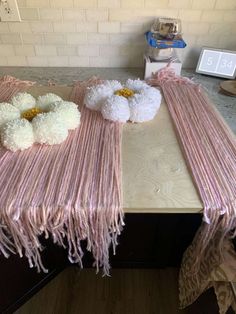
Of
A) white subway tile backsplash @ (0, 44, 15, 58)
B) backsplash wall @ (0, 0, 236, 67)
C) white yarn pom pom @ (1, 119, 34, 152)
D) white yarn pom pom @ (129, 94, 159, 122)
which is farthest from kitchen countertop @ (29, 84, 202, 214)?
white subway tile backsplash @ (0, 44, 15, 58)

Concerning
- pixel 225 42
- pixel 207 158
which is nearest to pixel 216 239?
pixel 207 158

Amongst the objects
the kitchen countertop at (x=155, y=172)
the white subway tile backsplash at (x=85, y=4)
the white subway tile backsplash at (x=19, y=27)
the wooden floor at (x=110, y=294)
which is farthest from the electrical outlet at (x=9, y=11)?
the wooden floor at (x=110, y=294)

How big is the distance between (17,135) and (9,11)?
74cm

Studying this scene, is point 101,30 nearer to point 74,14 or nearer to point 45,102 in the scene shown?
point 74,14

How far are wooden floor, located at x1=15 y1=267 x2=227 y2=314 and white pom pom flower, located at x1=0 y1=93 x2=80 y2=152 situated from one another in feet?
2.52

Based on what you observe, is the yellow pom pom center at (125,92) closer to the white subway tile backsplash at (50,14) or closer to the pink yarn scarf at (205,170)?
the pink yarn scarf at (205,170)

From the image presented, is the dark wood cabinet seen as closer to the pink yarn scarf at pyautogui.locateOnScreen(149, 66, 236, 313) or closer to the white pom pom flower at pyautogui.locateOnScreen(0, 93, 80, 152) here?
the pink yarn scarf at pyautogui.locateOnScreen(149, 66, 236, 313)

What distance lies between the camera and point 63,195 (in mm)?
573

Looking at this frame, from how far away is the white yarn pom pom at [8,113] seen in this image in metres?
0.72

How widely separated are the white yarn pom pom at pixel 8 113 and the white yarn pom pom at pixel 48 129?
2.9 inches

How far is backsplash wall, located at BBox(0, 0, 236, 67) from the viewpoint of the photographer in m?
1.10

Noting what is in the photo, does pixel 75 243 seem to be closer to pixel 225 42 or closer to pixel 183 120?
pixel 183 120

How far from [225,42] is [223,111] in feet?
1.60

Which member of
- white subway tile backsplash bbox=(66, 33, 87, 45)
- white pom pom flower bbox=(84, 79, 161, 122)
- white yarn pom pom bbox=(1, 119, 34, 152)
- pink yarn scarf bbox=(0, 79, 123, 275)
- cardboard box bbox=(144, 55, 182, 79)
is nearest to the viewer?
pink yarn scarf bbox=(0, 79, 123, 275)
